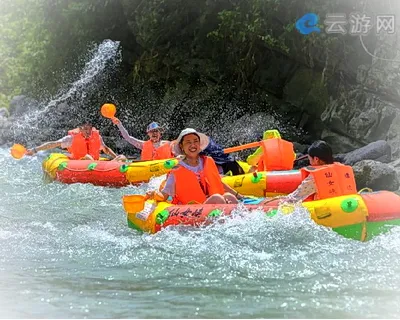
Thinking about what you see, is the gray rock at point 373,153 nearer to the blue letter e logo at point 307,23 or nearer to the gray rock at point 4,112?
the blue letter e logo at point 307,23

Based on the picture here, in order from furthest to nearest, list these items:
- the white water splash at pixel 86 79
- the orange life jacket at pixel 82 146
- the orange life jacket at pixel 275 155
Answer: the white water splash at pixel 86 79 < the orange life jacket at pixel 82 146 < the orange life jacket at pixel 275 155

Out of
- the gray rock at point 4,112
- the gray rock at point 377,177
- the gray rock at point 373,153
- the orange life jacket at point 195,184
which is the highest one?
the gray rock at point 4,112

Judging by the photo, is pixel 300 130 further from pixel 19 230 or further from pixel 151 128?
pixel 19 230

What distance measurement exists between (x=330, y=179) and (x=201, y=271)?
155 centimetres

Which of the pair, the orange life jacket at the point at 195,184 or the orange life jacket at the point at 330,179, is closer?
the orange life jacket at the point at 330,179

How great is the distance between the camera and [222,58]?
13.6 meters

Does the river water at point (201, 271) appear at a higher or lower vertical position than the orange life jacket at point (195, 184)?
lower

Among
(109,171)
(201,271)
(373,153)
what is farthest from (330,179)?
(373,153)

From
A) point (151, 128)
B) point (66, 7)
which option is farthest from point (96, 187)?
point (66, 7)

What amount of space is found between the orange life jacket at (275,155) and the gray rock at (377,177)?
4.07ft

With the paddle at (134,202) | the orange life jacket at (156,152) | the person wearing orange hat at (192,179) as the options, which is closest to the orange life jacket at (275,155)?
the orange life jacket at (156,152)

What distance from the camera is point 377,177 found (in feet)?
27.7

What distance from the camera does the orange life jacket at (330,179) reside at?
493 cm

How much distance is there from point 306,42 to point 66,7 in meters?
7.14
